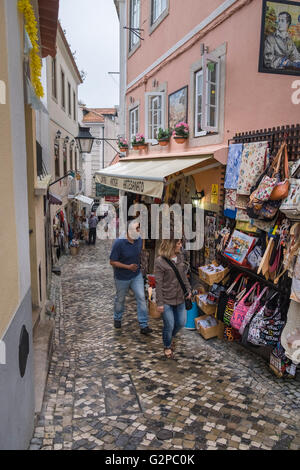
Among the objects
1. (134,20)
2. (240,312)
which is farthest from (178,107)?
(134,20)

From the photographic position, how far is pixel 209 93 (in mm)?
7094

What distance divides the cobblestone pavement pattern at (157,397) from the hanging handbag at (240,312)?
1.93 feet

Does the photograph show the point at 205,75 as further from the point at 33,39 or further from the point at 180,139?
the point at 33,39

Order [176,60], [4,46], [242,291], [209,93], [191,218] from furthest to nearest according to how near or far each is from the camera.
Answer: [176,60], [191,218], [209,93], [242,291], [4,46]

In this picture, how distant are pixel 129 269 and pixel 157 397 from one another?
8.09 feet

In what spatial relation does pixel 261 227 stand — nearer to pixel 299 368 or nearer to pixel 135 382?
pixel 299 368

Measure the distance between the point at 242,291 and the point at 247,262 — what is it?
47cm

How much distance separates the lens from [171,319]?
551cm

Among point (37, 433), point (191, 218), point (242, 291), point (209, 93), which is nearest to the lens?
point (37, 433)

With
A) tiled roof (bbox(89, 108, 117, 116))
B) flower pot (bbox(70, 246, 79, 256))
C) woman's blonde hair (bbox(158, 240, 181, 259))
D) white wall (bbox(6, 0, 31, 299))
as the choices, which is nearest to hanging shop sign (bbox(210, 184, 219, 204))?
woman's blonde hair (bbox(158, 240, 181, 259))

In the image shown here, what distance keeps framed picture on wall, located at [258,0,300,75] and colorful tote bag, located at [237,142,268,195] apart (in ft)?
3.25

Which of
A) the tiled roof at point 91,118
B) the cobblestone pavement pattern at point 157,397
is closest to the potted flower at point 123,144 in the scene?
the cobblestone pavement pattern at point 157,397

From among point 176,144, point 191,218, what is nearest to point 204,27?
point 176,144

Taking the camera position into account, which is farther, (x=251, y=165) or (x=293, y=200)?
(x=251, y=165)
